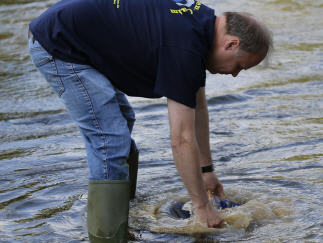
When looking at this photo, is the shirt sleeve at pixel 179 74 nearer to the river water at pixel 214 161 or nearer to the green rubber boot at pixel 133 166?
the river water at pixel 214 161

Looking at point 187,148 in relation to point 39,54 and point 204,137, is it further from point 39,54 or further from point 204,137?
point 39,54

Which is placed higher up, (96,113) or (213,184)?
(96,113)

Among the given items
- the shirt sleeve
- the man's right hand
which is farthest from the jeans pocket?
the man's right hand

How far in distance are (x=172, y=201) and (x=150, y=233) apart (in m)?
0.47

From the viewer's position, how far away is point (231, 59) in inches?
127

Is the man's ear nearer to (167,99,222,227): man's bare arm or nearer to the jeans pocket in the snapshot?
(167,99,222,227): man's bare arm

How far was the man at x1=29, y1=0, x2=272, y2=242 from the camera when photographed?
3072mm

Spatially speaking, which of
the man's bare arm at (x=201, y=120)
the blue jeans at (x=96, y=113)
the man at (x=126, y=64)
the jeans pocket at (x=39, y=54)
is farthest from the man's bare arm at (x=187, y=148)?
the jeans pocket at (x=39, y=54)

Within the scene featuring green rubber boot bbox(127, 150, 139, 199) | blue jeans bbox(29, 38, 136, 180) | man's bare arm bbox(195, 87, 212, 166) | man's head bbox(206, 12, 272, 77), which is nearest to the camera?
man's head bbox(206, 12, 272, 77)

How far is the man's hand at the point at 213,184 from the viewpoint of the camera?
393cm

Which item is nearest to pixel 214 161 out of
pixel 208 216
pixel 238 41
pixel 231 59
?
pixel 208 216

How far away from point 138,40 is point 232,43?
1.52 ft

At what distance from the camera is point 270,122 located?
5.88 metres

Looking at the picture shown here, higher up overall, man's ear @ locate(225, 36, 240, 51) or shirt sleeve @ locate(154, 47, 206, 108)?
man's ear @ locate(225, 36, 240, 51)
